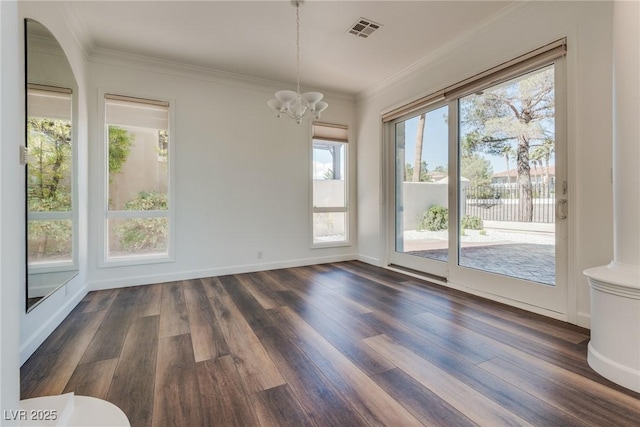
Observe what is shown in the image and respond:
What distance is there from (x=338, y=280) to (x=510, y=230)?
2078 millimetres

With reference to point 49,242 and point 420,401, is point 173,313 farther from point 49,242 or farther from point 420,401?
point 420,401

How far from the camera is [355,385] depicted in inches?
64.3

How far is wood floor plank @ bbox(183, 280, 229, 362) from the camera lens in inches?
79.8

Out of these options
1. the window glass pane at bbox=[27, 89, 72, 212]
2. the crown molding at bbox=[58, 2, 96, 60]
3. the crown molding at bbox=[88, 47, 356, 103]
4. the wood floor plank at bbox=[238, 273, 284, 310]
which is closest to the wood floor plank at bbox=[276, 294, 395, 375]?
the wood floor plank at bbox=[238, 273, 284, 310]

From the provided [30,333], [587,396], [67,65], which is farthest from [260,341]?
[67,65]

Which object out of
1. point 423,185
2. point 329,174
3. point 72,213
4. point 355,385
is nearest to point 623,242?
point 355,385

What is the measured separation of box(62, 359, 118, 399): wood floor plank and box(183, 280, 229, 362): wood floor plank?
0.49 m

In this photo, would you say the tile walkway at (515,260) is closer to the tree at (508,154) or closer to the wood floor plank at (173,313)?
the tree at (508,154)

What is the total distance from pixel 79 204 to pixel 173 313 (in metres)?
1.58

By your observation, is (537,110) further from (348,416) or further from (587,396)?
(348,416)

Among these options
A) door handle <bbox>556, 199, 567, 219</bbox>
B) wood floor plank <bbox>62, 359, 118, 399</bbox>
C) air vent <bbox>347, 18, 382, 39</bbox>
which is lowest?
wood floor plank <bbox>62, 359, 118, 399</bbox>

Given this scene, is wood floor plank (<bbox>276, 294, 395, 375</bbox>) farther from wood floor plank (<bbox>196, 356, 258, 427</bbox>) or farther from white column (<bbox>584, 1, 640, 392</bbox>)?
white column (<bbox>584, 1, 640, 392</bbox>)

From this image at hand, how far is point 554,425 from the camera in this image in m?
1.32

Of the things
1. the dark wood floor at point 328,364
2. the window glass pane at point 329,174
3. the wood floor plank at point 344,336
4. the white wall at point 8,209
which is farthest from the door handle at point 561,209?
the white wall at point 8,209
